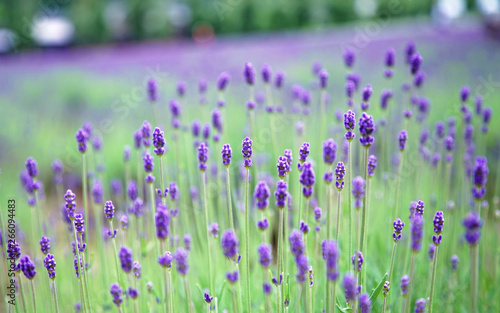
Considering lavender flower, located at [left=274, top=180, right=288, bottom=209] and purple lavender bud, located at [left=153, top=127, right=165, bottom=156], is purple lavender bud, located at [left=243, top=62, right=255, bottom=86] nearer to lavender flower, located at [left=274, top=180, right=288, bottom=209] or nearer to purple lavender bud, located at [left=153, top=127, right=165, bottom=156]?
purple lavender bud, located at [left=153, top=127, right=165, bottom=156]

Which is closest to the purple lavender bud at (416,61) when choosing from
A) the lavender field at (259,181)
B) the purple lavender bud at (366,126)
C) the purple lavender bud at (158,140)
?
the lavender field at (259,181)

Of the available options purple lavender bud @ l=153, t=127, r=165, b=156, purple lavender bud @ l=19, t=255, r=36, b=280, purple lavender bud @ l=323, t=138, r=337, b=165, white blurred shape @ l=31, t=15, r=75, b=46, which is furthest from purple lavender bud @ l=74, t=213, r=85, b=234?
white blurred shape @ l=31, t=15, r=75, b=46

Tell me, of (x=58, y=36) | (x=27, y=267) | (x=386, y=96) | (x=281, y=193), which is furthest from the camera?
(x=58, y=36)

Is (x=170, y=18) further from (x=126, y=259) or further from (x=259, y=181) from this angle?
(x=126, y=259)

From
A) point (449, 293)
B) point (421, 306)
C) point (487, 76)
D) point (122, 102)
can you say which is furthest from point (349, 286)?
point (122, 102)

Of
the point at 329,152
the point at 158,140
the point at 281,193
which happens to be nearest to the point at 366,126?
the point at 329,152
